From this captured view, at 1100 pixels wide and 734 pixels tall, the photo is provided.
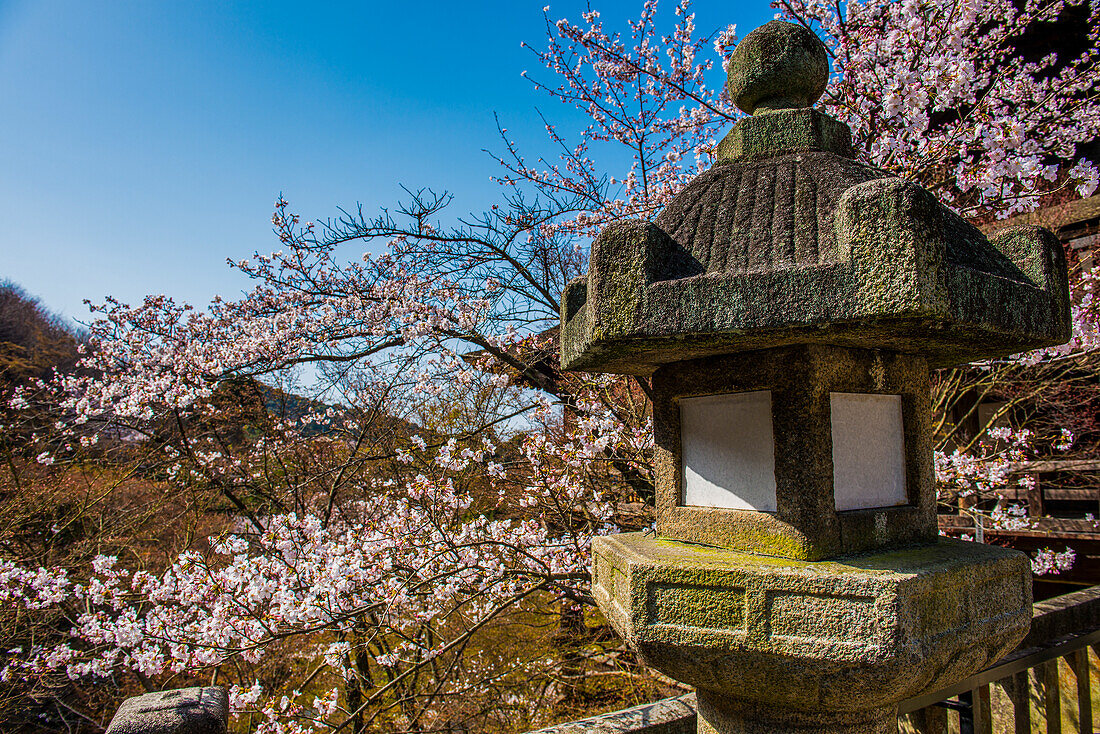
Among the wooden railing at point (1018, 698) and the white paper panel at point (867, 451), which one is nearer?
the white paper panel at point (867, 451)

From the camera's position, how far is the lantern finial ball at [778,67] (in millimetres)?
1774

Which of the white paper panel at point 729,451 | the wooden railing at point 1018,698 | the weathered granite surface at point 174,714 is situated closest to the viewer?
the white paper panel at point 729,451

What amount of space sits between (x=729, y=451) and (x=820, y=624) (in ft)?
1.63

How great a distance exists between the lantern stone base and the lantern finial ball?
1.43 meters

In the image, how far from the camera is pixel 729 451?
1.63m

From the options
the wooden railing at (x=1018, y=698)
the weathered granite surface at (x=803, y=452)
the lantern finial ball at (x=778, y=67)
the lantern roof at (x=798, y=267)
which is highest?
the lantern finial ball at (x=778, y=67)

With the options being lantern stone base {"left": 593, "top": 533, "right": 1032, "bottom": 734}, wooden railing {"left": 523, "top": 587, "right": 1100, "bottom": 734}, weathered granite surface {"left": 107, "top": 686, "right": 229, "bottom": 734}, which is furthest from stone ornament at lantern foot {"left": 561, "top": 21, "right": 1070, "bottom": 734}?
weathered granite surface {"left": 107, "top": 686, "right": 229, "bottom": 734}

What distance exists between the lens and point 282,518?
505 cm

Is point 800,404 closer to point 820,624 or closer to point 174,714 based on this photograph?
point 820,624

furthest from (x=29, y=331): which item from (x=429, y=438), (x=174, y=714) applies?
(x=174, y=714)

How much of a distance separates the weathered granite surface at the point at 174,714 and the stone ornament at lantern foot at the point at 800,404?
1328mm

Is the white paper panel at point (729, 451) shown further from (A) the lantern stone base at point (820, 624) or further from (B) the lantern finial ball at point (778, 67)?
(B) the lantern finial ball at point (778, 67)

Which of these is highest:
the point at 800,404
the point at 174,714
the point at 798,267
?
the point at 798,267

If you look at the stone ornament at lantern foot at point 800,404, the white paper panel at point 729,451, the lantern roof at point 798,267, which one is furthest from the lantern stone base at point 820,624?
the lantern roof at point 798,267
